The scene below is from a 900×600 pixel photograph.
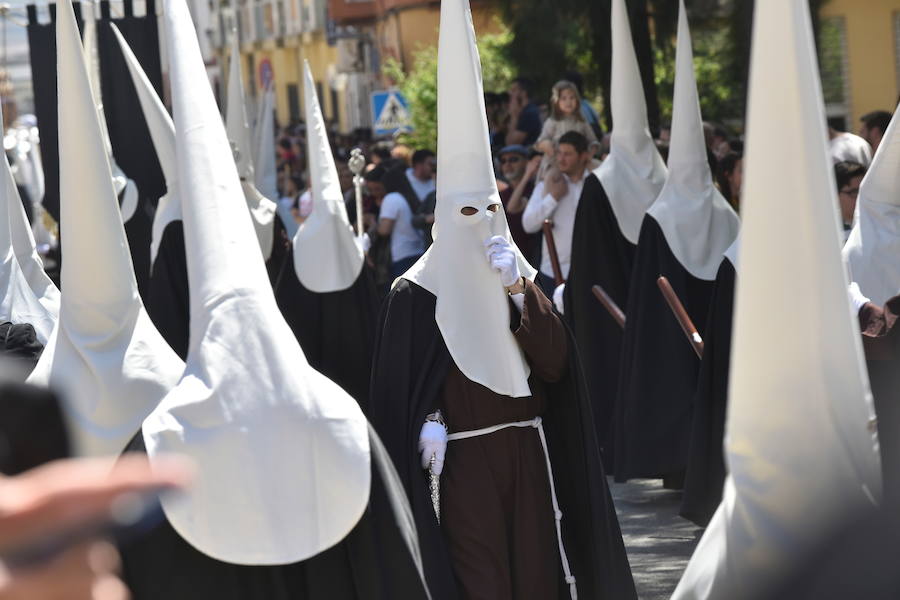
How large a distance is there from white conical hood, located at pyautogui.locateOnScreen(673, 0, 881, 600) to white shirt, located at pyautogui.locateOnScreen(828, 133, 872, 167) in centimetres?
698

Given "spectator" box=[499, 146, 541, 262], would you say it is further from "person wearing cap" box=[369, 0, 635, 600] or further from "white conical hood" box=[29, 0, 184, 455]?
"white conical hood" box=[29, 0, 184, 455]

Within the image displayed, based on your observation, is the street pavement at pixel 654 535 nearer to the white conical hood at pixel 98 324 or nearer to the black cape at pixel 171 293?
the black cape at pixel 171 293

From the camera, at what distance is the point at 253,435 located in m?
3.31

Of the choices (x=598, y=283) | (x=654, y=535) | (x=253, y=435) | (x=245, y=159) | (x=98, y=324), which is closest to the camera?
(x=253, y=435)

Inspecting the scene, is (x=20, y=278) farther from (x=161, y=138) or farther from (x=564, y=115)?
(x=564, y=115)

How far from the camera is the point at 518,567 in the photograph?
516 cm

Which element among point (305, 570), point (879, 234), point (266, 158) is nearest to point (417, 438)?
point (305, 570)

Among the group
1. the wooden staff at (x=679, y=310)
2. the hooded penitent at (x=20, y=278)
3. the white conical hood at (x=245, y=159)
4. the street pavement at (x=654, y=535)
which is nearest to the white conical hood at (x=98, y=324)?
the hooded penitent at (x=20, y=278)

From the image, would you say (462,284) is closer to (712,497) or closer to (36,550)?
(712,497)

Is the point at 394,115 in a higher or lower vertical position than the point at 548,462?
higher

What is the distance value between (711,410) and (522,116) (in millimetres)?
6563

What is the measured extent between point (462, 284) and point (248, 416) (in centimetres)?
199

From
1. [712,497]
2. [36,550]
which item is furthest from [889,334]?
[36,550]

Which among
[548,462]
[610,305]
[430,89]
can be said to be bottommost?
[548,462]
